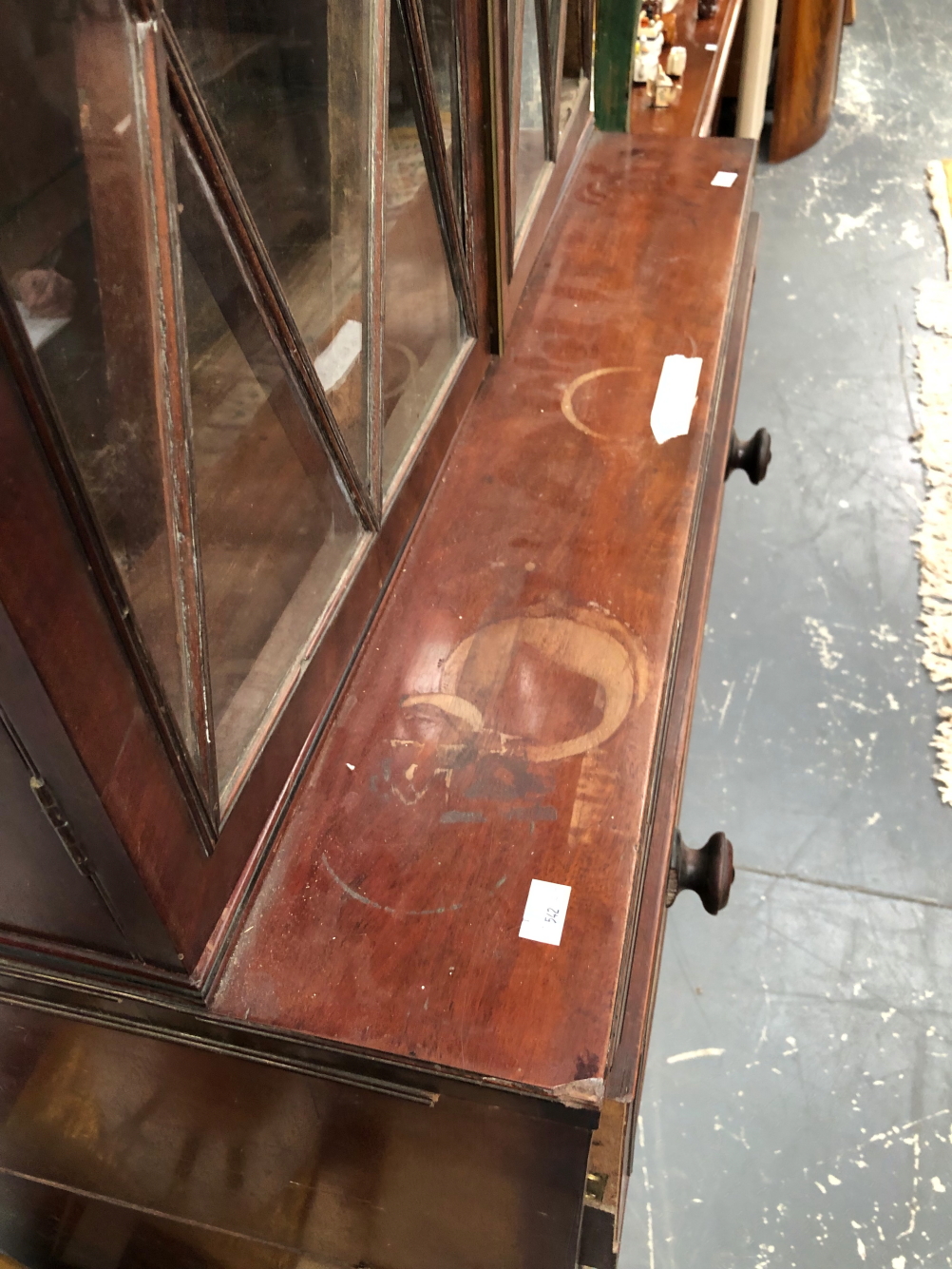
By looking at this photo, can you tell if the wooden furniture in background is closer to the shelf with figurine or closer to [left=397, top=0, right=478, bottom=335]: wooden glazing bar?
[left=397, top=0, right=478, bottom=335]: wooden glazing bar

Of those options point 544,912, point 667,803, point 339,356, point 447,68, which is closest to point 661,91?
point 447,68

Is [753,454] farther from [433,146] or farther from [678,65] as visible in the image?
[678,65]

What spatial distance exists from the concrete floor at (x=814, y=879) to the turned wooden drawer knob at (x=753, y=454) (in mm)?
481

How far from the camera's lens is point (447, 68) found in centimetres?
84

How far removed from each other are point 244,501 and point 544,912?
1.11 feet

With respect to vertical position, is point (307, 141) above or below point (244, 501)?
above

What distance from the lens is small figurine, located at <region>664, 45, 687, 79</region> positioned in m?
2.14

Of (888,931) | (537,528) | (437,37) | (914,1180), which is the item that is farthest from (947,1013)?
(437,37)

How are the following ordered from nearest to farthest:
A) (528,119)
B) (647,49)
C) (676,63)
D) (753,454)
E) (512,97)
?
(512,97) → (528,119) → (753,454) → (647,49) → (676,63)

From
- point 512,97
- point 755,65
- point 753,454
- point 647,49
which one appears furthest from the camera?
point 755,65

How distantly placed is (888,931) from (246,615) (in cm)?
118

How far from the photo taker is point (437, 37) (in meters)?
0.81

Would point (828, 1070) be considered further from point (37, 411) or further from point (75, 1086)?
point (37, 411)

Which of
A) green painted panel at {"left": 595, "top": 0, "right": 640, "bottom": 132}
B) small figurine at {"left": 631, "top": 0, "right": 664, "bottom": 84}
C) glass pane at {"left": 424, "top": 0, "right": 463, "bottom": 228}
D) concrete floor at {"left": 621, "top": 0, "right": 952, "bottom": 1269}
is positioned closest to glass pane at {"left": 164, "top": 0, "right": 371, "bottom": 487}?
glass pane at {"left": 424, "top": 0, "right": 463, "bottom": 228}
